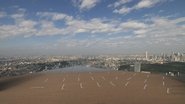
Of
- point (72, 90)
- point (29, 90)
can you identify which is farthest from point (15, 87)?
point (72, 90)

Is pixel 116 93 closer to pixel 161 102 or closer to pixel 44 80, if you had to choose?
pixel 161 102

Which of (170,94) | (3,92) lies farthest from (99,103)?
(3,92)

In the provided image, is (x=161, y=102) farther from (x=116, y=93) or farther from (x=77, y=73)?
(x=77, y=73)

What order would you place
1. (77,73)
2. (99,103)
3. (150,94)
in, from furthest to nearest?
1. (77,73)
2. (150,94)
3. (99,103)

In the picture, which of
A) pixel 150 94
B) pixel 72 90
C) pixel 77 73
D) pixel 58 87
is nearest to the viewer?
pixel 150 94

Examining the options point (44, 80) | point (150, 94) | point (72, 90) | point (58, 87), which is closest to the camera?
point (150, 94)

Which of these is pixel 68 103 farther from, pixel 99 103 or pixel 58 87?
pixel 58 87

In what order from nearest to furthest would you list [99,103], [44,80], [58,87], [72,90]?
[99,103] < [72,90] < [58,87] < [44,80]

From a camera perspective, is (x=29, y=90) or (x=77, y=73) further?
(x=77, y=73)

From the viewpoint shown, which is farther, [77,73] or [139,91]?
[77,73]
